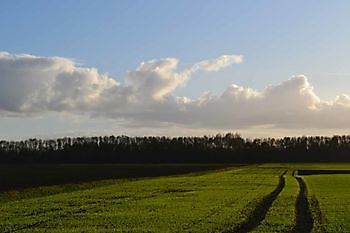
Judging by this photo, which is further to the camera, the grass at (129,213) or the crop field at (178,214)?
the grass at (129,213)

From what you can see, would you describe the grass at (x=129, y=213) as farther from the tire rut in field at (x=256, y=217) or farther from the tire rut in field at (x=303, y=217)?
the tire rut in field at (x=303, y=217)

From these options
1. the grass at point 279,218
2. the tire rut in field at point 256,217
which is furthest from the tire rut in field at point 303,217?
the tire rut in field at point 256,217

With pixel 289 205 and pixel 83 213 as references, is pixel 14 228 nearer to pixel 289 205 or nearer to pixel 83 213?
pixel 83 213

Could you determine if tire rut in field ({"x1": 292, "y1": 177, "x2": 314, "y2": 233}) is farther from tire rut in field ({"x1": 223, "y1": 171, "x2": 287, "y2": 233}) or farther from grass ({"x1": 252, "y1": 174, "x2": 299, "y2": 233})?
tire rut in field ({"x1": 223, "y1": 171, "x2": 287, "y2": 233})

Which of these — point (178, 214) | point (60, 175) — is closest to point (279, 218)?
point (178, 214)

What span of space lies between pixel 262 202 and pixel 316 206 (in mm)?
4346

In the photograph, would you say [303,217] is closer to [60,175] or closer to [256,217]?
[256,217]

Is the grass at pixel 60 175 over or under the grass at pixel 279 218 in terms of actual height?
over

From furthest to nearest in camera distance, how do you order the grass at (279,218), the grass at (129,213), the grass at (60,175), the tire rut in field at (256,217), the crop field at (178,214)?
1. the grass at (60,175)
2. the grass at (129,213)
3. the crop field at (178,214)
4. the grass at (279,218)
5. the tire rut in field at (256,217)

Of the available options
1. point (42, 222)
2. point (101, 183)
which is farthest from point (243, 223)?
point (101, 183)

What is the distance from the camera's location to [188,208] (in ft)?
127

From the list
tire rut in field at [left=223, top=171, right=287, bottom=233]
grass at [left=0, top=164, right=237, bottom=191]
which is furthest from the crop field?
grass at [left=0, top=164, right=237, bottom=191]

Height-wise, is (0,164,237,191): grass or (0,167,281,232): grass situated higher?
(0,164,237,191): grass

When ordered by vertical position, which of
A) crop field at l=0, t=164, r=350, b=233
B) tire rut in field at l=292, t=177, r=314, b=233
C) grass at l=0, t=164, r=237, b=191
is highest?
grass at l=0, t=164, r=237, b=191
